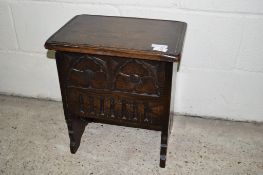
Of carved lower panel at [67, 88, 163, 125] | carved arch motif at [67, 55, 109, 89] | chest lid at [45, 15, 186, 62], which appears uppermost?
chest lid at [45, 15, 186, 62]

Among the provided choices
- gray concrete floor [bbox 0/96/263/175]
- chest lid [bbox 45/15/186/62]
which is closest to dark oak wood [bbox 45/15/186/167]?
chest lid [bbox 45/15/186/62]

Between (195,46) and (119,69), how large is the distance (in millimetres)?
614

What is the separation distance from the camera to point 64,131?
6.21 feet

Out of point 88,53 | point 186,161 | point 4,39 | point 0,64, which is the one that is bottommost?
point 186,161

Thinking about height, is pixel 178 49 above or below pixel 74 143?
above

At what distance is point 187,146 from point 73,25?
0.93 metres

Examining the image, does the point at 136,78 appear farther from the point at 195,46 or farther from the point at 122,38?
the point at 195,46

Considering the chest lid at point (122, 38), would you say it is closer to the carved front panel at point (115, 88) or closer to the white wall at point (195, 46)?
the carved front panel at point (115, 88)

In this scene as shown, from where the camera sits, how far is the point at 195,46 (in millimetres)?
1765

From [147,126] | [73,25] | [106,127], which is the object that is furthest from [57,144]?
[73,25]

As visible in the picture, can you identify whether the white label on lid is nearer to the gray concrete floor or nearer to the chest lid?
the chest lid

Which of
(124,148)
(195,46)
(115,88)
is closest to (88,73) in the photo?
(115,88)

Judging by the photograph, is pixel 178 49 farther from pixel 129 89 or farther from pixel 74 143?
pixel 74 143

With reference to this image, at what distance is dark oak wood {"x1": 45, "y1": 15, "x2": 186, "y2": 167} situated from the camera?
129 centimetres
